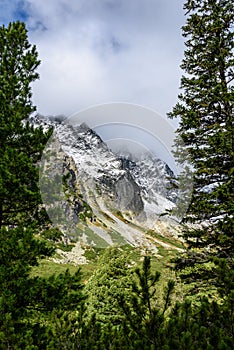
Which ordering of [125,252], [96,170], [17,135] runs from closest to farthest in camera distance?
[17,135] → [96,170] → [125,252]

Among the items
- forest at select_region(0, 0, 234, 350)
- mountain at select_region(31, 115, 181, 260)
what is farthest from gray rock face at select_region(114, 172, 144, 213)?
forest at select_region(0, 0, 234, 350)

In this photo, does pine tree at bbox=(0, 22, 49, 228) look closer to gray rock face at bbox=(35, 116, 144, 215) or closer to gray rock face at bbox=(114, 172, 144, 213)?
gray rock face at bbox=(35, 116, 144, 215)

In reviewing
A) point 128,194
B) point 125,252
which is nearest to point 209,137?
point 128,194

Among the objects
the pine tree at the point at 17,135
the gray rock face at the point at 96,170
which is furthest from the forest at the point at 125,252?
the gray rock face at the point at 96,170

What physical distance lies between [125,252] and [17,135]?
6.49 meters

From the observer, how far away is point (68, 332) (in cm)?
359

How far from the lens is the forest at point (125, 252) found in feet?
10.9

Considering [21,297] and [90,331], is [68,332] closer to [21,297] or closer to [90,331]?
[90,331]

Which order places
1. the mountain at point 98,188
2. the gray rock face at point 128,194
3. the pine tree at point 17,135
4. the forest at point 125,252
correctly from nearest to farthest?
the forest at point 125,252
the pine tree at point 17,135
the mountain at point 98,188
the gray rock face at point 128,194

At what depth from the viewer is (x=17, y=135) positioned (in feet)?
26.6

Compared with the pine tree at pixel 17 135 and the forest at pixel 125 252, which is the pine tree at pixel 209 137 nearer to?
the forest at pixel 125 252

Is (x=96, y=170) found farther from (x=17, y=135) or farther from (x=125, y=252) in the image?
(x=125, y=252)

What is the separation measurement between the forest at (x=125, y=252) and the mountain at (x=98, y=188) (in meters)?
0.52

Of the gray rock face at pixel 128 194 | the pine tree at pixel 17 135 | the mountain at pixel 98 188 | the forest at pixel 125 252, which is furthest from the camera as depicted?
the gray rock face at pixel 128 194
